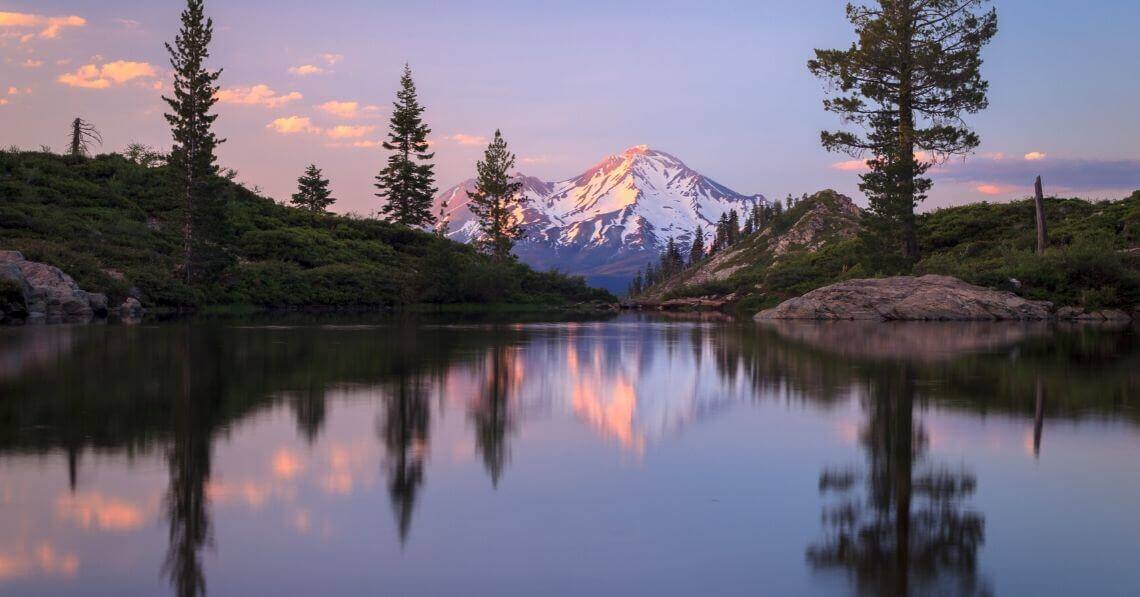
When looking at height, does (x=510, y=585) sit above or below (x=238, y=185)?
below

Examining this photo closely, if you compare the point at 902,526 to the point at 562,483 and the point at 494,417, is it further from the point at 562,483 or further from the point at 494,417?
the point at 494,417

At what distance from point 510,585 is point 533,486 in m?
2.20

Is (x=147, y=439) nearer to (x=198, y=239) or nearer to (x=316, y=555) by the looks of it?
(x=316, y=555)

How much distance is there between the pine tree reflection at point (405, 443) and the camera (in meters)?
6.03

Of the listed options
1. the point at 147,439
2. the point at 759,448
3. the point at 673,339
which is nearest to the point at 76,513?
the point at 147,439

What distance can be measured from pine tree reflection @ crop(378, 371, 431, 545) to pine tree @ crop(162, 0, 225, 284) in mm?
41180

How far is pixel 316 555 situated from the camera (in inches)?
191

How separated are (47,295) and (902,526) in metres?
36.8

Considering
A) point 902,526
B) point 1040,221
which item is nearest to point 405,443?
point 902,526

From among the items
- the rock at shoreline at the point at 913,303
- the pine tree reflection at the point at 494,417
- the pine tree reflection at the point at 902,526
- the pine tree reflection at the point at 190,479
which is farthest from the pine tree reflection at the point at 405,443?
the rock at shoreline at the point at 913,303

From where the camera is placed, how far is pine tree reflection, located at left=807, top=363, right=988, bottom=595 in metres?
4.64

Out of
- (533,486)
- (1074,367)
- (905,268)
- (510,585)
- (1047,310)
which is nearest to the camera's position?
(510,585)

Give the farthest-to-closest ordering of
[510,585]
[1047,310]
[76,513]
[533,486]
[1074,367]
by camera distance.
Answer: [1047,310] < [1074,367] < [533,486] < [76,513] < [510,585]

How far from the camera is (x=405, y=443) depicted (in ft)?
27.1
